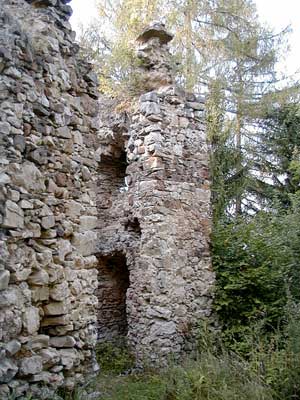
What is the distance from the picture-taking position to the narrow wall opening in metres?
8.84

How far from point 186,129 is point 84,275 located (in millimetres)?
4112

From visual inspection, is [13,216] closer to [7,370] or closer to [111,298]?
[7,370]

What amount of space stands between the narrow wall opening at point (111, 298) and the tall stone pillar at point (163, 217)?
68 centimetres

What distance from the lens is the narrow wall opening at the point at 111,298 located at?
348 inches

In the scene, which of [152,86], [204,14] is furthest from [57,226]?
[204,14]

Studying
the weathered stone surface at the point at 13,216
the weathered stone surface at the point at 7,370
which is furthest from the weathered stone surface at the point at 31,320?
the weathered stone surface at the point at 13,216

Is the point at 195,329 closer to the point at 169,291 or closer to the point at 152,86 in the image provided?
the point at 169,291

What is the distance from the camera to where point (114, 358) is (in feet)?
25.3

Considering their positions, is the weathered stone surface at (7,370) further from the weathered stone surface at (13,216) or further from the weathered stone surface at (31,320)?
the weathered stone surface at (13,216)

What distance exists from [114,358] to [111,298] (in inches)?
58.3

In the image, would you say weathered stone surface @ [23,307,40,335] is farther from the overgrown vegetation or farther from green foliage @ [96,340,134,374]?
green foliage @ [96,340,134,374]

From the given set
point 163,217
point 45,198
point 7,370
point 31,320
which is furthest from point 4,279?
point 163,217

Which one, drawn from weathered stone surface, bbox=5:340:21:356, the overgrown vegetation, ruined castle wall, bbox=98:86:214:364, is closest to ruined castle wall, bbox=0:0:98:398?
weathered stone surface, bbox=5:340:21:356

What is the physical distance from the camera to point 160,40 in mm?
8273
